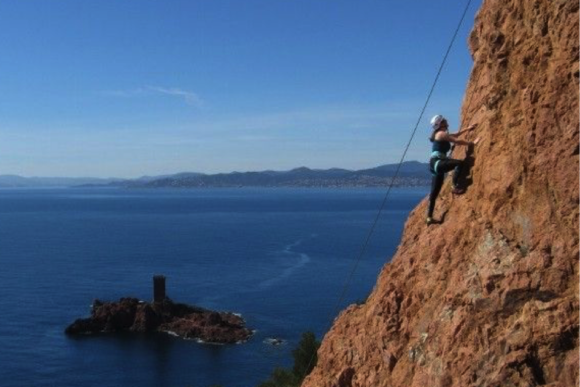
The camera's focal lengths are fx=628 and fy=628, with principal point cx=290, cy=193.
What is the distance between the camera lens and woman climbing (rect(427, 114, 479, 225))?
1126 cm

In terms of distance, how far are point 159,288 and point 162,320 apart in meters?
4.55

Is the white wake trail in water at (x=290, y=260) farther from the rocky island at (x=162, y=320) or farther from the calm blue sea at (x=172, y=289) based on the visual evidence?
the rocky island at (x=162, y=320)

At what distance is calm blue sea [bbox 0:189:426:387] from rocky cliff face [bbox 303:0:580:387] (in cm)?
5308

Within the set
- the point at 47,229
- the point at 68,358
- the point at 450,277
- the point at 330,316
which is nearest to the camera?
the point at 450,277

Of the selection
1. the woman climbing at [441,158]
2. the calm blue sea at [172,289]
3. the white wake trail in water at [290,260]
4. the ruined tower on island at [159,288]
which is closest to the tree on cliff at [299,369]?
the calm blue sea at [172,289]

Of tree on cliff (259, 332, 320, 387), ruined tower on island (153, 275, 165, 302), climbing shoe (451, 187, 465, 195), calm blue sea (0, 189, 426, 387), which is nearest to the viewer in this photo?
climbing shoe (451, 187, 465, 195)

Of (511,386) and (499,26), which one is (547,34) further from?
(511,386)

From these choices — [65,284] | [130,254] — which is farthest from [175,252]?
[65,284]

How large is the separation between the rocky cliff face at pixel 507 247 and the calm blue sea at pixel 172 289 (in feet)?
174

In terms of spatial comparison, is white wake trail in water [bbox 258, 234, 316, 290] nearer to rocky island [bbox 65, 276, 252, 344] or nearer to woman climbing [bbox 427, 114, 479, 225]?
rocky island [bbox 65, 276, 252, 344]

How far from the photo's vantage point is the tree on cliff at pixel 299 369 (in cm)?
4098

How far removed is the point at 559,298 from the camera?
8461 mm

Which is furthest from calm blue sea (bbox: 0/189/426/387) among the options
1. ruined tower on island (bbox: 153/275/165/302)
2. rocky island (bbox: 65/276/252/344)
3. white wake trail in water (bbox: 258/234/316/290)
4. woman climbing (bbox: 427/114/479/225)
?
woman climbing (bbox: 427/114/479/225)

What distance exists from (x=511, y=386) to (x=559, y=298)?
1345 mm
